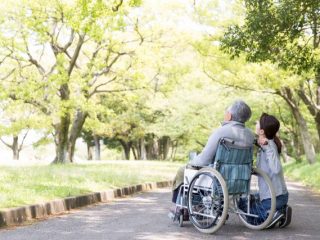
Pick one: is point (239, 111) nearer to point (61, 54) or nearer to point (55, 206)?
point (55, 206)

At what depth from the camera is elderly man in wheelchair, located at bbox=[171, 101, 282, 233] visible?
580 centimetres

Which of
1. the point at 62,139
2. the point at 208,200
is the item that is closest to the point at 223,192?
the point at 208,200

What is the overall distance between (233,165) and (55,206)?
3381 mm

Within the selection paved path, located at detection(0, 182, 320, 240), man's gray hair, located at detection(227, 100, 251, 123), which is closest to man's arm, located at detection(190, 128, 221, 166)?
man's gray hair, located at detection(227, 100, 251, 123)

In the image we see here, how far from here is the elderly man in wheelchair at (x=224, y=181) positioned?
5797 millimetres

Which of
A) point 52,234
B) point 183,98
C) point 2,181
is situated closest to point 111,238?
point 52,234

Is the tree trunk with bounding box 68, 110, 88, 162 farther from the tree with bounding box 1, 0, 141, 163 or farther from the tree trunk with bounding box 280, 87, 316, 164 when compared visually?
the tree trunk with bounding box 280, 87, 316, 164

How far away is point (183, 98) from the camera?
1667 inches

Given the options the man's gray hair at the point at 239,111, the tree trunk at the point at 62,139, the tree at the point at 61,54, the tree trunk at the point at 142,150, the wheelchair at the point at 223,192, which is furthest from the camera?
the tree trunk at the point at 142,150

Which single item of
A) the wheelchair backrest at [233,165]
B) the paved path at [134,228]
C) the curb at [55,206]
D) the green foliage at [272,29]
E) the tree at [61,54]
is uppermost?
A: the tree at [61,54]

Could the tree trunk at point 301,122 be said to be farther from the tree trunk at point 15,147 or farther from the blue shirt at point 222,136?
the tree trunk at point 15,147

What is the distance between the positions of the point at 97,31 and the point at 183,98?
2476 cm

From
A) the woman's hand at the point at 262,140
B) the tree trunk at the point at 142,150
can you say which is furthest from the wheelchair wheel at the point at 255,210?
the tree trunk at the point at 142,150

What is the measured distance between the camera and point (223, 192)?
5.59 metres
